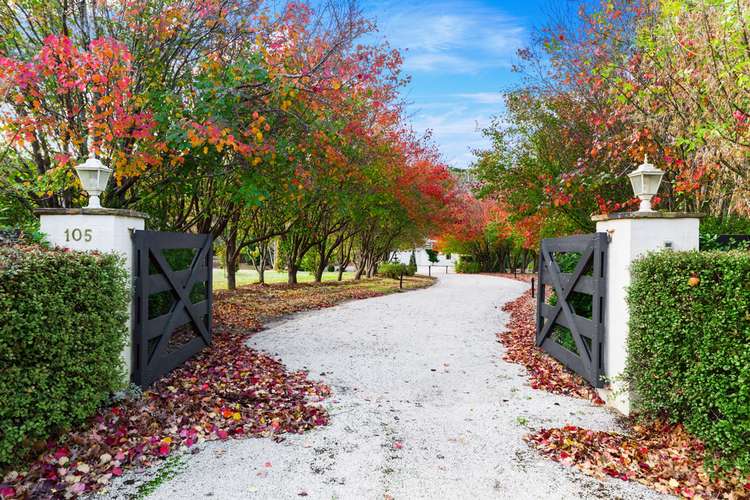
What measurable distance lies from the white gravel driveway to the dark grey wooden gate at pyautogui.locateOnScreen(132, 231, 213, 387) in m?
1.25

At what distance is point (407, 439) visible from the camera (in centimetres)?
403

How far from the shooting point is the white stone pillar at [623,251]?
4.42m

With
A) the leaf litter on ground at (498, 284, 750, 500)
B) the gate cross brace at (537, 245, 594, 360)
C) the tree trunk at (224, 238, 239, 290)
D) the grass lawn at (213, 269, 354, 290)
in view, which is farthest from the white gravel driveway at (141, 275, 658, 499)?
the grass lawn at (213, 269, 354, 290)

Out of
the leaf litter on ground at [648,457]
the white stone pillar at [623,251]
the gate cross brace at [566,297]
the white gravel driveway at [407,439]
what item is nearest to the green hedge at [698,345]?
the leaf litter on ground at [648,457]

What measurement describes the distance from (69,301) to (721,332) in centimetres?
473

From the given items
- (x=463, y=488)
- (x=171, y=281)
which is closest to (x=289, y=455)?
(x=463, y=488)

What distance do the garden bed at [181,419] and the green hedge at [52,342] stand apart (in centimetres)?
Answer: 19

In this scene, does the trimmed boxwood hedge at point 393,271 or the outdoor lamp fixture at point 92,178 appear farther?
the trimmed boxwood hedge at point 393,271

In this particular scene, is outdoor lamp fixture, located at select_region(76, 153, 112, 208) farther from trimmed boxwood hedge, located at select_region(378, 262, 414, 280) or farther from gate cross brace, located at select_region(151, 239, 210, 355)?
trimmed boxwood hedge, located at select_region(378, 262, 414, 280)

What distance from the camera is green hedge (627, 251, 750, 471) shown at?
3.20 m

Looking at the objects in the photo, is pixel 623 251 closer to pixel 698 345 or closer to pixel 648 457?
pixel 698 345

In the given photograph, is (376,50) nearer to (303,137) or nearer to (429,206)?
(303,137)

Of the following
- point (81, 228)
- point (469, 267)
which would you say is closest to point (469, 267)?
point (469, 267)

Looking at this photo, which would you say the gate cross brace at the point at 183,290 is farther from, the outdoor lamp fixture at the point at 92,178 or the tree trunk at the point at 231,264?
the tree trunk at the point at 231,264
